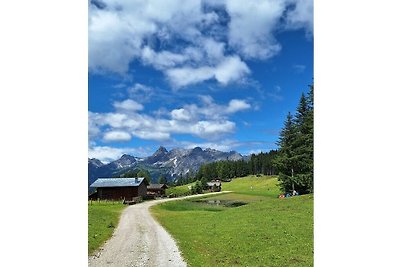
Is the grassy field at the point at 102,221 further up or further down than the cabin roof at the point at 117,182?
further down

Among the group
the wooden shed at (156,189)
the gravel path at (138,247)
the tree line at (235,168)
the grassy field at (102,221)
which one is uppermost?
the tree line at (235,168)

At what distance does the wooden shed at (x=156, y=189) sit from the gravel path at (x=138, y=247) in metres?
5.09

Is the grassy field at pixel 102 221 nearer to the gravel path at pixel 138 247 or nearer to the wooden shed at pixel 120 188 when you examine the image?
the gravel path at pixel 138 247

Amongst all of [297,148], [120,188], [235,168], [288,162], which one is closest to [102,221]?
[120,188]

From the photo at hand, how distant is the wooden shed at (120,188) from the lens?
15923 millimetres

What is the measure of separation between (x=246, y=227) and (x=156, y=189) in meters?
8.34

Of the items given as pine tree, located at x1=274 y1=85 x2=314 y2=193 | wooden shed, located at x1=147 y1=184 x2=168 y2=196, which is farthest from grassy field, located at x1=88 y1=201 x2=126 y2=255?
pine tree, located at x1=274 y1=85 x2=314 y2=193

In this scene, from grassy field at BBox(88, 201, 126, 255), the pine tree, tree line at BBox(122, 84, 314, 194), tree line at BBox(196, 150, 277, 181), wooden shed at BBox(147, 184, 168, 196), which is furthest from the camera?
wooden shed at BBox(147, 184, 168, 196)

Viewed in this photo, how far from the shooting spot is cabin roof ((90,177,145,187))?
15.9 m

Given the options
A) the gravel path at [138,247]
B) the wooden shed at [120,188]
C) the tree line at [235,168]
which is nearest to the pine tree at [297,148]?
the tree line at [235,168]

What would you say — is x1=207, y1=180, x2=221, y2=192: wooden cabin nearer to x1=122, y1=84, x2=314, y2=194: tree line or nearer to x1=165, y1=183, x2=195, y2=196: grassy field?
x1=122, y1=84, x2=314, y2=194: tree line

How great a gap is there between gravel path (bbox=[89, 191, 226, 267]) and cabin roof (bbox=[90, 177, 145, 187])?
3.14 m

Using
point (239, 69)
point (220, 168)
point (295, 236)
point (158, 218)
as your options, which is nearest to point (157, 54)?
point (239, 69)
